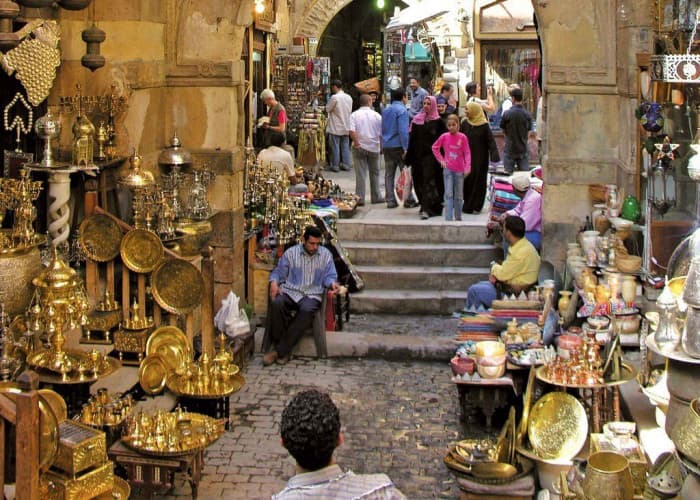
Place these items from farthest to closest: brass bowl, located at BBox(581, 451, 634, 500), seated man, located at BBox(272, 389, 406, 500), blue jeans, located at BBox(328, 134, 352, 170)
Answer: blue jeans, located at BBox(328, 134, 352, 170), brass bowl, located at BBox(581, 451, 634, 500), seated man, located at BBox(272, 389, 406, 500)

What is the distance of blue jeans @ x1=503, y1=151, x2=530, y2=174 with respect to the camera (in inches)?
620

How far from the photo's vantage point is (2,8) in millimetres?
6762

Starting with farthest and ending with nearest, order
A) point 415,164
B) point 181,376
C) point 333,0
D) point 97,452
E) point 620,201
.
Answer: point 333,0
point 415,164
point 620,201
point 181,376
point 97,452

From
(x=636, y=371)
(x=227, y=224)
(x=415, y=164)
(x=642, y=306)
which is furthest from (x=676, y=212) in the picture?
(x=415, y=164)

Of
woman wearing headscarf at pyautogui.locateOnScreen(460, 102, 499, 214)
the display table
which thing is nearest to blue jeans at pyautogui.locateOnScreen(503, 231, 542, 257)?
woman wearing headscarf at pyautogui.locateOnScreen(460, 102, 499, 214)

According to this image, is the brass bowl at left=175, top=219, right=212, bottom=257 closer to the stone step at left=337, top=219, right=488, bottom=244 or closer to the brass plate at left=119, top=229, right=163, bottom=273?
the brass plate at left=119, top=229, right=163, bottom=273

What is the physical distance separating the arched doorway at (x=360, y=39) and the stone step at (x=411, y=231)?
54.3 feet

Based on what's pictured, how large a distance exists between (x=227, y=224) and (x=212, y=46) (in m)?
1.65

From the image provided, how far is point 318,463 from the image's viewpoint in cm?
386

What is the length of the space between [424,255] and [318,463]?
8.73 meters

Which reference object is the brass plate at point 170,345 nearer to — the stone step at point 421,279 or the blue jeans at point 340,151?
the stone step at point 421,279

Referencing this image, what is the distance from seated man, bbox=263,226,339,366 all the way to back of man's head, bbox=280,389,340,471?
19.8 ft

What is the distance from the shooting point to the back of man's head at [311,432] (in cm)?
383

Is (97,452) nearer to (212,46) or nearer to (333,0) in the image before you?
(212,46)
